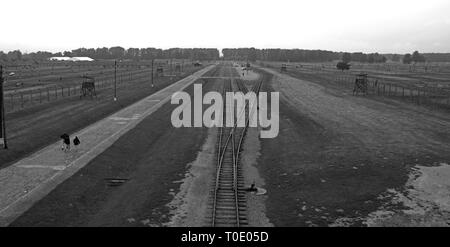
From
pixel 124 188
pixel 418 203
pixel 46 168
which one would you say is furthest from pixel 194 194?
pixel 418 203

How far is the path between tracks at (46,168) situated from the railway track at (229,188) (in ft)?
23.6

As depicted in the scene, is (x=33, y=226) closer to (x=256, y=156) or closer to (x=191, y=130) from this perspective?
(x=256, y=156)

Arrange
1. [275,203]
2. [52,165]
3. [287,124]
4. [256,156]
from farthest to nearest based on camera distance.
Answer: [287,124]
[256,156]
[52,165]
[275,203]

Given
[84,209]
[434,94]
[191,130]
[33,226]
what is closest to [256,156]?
[191,130]

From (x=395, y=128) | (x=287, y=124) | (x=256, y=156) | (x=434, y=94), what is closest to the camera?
(x=256, y=156)

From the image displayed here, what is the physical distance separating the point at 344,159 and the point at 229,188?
26.9 ft

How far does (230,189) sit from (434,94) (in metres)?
50.3

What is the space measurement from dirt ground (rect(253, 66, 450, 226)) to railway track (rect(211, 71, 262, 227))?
1275mm

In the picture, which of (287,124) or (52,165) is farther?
(287,124)

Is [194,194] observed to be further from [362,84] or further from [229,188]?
[362,84]

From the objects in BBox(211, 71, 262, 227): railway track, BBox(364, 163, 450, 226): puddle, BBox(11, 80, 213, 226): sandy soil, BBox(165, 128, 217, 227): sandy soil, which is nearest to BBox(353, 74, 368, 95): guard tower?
BBox(211, 71, 262, 227): railway track

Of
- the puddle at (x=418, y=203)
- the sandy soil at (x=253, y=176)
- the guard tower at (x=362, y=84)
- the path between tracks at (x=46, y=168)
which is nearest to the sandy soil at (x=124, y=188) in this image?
the path between tracks at (x=46, y=168)
